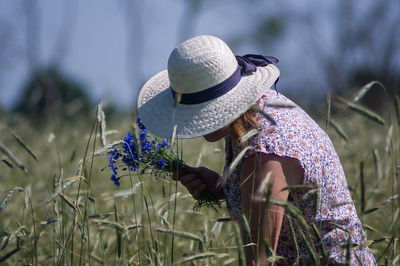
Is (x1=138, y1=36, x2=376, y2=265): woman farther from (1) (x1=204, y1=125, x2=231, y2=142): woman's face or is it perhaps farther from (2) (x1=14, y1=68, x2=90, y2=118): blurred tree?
(2) (x1=14, y1=68, x2=90, y2=118): blurred tree

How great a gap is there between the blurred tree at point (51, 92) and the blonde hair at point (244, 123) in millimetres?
8707

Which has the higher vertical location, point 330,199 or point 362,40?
point 330,199

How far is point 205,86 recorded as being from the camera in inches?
74.5

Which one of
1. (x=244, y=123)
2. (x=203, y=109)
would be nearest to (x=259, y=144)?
(x=244, y=123)

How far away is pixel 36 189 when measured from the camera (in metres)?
3.77

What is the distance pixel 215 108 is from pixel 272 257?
599mm

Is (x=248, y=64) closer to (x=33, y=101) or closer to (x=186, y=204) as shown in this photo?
(x=186, y=204)

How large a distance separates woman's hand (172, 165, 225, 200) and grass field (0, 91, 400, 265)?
5 cm

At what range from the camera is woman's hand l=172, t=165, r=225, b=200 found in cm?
206

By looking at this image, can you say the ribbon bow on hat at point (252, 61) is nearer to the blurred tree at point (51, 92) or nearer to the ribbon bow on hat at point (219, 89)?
the ribbon bow on hat at point (219, 89)

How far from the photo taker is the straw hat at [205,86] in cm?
183

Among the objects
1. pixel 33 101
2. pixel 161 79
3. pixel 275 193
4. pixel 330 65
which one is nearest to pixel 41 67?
pixel 33 101

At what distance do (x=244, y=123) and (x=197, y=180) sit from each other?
0.37 m

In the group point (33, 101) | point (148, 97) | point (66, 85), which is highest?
point (148, 97)
